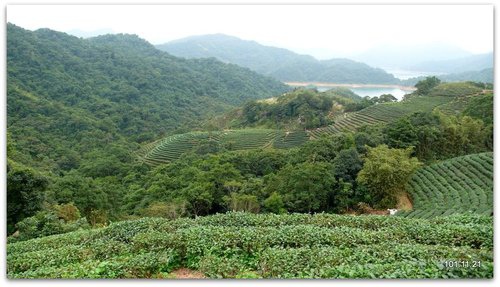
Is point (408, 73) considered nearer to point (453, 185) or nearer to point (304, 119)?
point (304, 119)

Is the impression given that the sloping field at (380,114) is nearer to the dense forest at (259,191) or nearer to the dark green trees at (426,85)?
the dense forest at (259,191)

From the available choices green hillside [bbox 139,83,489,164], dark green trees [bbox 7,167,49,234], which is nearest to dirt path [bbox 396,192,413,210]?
green hillside [bbox 139,83,489,164]

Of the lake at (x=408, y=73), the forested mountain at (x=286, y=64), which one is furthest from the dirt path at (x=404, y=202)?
the forested mountain at (x=286, y=64)

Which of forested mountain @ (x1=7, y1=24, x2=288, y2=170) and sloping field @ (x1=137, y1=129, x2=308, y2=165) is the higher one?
forested mountain @ (x1=7, y1=24, x2=288, y2=170)

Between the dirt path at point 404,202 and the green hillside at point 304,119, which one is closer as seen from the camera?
the dirt path at point 404,202

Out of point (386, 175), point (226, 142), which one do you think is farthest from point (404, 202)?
point (226, 142)

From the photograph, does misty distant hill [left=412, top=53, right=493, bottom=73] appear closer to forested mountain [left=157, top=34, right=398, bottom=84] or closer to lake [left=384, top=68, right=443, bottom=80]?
lake [left=384, top=68, right=443, bottom=80]
